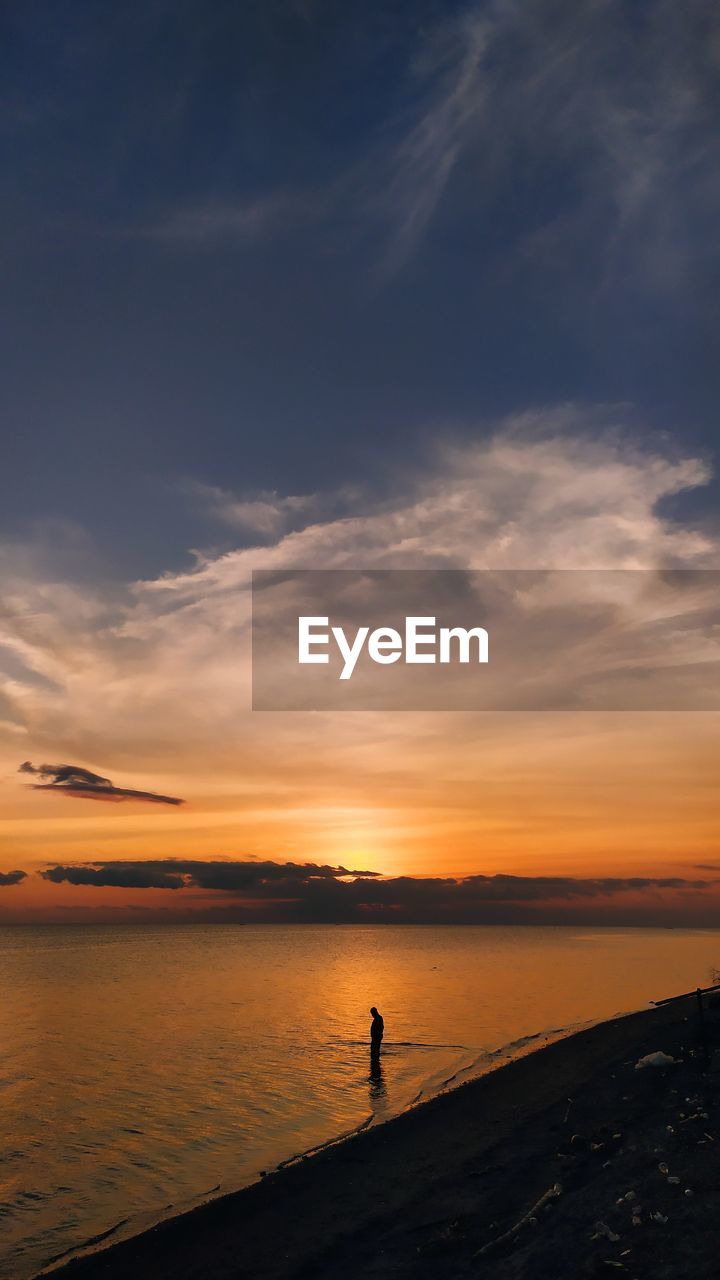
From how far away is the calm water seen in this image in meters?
24.2

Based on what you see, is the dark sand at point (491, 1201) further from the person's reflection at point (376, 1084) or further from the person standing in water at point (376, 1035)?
the person standing in water at point (376, 1035)

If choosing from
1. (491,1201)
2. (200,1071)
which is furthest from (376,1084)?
(491,1201)

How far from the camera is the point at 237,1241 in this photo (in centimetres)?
1830

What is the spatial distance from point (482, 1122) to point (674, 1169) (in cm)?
1139

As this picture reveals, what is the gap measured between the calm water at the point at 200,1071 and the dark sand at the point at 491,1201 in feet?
10.7

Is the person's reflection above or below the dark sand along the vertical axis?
below

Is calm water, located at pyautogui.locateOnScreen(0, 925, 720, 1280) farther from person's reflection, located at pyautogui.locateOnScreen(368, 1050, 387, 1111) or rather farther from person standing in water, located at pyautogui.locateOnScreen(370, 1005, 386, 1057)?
person standing in water, located at pyautogui.locateOnScreen(370, 1005, 386, 1057)

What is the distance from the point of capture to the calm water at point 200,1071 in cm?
2416

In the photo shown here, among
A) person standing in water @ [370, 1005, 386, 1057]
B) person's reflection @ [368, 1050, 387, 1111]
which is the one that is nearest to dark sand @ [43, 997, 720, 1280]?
person's reflection @ [368, 1050, 387, 1111]

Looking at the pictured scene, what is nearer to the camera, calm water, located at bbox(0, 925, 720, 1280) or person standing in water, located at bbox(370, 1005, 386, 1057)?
calm water, located at bbox(0, 925, 720, 1280)

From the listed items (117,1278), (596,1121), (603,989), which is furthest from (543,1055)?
(603,989)

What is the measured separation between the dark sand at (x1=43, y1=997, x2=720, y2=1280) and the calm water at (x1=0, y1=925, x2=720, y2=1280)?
325 centimetres

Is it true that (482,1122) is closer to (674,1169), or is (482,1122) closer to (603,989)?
(674,1169)

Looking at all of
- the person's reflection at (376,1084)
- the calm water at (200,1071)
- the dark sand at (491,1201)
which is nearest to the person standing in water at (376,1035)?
the person's reflection at (376,1084)
